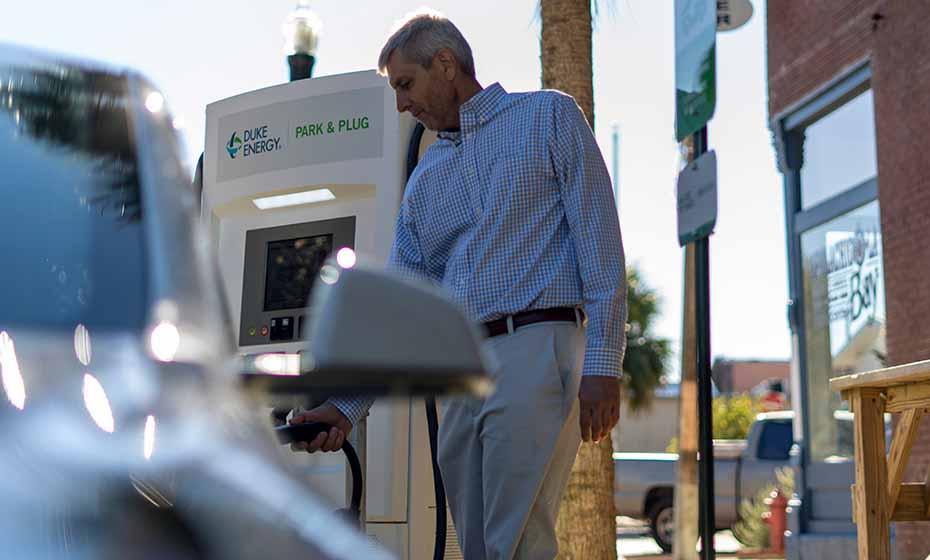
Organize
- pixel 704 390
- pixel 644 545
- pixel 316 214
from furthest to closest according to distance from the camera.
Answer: pixel 644 545
pixel 704 390
pixel 316 214

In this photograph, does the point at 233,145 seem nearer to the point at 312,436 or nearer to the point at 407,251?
the point at 407,251

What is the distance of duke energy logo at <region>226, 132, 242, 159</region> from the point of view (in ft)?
19.4

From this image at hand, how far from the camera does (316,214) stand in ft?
18.4

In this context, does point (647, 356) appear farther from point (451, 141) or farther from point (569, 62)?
point (451, 141)

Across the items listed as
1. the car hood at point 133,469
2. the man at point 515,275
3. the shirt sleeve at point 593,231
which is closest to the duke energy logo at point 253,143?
the man at point 515,275

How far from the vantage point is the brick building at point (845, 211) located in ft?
31.0

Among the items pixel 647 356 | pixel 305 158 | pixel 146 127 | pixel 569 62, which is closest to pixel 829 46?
pixel 569 62

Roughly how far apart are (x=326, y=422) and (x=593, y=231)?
86 cm

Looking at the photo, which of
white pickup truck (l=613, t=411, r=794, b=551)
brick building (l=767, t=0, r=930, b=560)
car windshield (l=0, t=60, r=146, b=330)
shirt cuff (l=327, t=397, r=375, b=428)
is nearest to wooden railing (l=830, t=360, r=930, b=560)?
shirt cuff (l=327, t=397, r=375, b=428)

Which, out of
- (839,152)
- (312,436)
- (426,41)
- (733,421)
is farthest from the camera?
(733,421)

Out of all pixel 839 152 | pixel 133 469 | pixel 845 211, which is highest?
pixel 839 152

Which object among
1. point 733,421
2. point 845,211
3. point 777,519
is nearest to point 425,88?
point 845,211

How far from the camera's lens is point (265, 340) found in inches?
221

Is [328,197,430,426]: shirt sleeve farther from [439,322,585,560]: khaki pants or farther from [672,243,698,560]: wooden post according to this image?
[672,243,698,560]: wooden post
